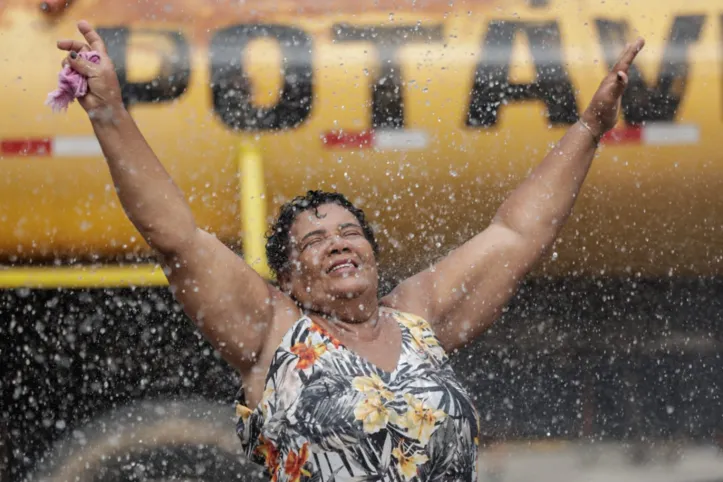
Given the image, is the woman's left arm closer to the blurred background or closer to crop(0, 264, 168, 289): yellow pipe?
the blurred background

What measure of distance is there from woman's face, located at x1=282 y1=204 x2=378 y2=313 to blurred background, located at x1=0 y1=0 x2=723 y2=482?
914 mm

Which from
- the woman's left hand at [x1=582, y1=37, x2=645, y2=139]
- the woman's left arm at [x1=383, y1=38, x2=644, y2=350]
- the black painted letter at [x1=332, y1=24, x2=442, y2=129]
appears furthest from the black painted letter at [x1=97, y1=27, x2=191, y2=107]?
the woman's left hand at [x1=582, y1=37, x2=645, y2=139]

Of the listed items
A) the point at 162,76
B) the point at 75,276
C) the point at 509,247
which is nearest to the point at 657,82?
the point at 509,247

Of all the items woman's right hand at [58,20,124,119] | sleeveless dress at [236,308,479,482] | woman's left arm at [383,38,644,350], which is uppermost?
woman's right hand at [58,20,124,119]

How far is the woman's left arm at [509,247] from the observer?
230 centimetres

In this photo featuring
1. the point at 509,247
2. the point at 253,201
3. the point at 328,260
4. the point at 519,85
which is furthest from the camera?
the point at 519,85

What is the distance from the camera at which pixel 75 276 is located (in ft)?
10.4

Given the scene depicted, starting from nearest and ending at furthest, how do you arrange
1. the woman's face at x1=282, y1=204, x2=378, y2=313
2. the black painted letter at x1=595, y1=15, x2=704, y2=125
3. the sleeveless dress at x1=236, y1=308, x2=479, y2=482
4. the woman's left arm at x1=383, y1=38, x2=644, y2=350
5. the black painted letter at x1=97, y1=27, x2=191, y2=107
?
1. the sleeveless dress at x1=236, y1=308, x2=479, y2=482
2. the woman's face at x1=282, y1=204, x2=378, y2=313
3. the woman's left arm at x1=383, y1=38, x2=644, y2=350
4. the black painted letter at x1=97, y1=27, x2=191, y2=107
5. the black painted letter at x1=595, y1=15, x2=704, y2=125

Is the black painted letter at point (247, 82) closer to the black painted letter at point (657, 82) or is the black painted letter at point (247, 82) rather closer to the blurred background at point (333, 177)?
the blurred background at point (333, 177)

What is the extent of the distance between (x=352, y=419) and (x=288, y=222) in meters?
0.50

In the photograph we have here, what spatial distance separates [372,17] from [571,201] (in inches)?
41.0

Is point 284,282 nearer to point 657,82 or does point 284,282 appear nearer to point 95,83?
point 95,83

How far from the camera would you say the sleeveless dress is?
6.14 feet

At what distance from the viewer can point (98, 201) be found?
3.17 meters
